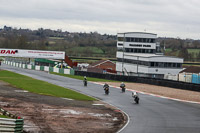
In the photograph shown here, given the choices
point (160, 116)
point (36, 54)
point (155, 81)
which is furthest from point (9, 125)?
point (36, 54)

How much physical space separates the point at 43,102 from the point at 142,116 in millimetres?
8211

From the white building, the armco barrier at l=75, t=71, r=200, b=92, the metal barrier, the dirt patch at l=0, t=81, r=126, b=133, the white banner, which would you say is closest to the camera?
the metal barrier

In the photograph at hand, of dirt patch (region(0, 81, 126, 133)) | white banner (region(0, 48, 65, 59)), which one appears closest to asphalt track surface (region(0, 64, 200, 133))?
dirt patch (region(0, 81, 126, 133))

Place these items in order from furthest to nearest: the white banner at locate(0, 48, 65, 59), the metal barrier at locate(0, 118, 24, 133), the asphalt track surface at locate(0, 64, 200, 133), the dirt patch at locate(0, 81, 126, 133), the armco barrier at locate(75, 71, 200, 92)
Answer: the white banner at locate(0, 48, 65, 59) < the armco barrier at locate(75, 71, 200, 92) < the asphalt track surface at locate(0, 64, 200, 133) < the dirt patch at locate(0, 81, 126, 133) < the metal barrier at locate(0, 118, 24, 133)

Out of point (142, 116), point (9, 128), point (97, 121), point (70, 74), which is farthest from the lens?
point (70, 74)

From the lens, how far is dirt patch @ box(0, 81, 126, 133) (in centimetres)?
2088

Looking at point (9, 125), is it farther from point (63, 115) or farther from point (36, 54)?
point (36, 54)

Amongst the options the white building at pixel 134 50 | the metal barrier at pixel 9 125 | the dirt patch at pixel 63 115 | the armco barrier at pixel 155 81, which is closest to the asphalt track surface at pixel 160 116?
the dirt patch at pixel 63 115

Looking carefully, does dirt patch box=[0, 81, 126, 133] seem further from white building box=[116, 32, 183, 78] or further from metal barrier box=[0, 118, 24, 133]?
white building box=[116, 32, 183, 78]

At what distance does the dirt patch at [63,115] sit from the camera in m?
20.9

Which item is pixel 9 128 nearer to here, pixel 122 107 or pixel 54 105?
pixel 54 105

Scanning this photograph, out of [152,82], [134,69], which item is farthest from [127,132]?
[134,69]

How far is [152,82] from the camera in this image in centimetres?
5747

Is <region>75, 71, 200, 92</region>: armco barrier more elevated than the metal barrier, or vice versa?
<region>75, 71, 200, 92</region>: armco barrier
